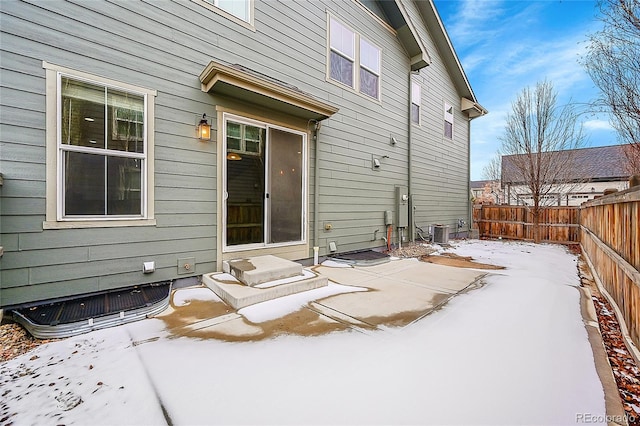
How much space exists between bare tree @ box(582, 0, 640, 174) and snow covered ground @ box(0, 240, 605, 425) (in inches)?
157

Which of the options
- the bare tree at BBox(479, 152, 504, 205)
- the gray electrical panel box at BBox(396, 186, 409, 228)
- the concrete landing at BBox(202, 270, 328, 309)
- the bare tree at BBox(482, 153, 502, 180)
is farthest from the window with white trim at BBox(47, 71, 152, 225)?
the bare tree at BBox(482, 153, 502, 180)

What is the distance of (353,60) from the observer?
6.11 m

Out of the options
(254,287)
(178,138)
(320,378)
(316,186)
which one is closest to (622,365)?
(320,378)

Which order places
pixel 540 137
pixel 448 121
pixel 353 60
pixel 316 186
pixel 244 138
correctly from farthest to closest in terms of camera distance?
pixel 448 121 → pixel 540 137 → pixel 353 60 → pixel 316 186 → pixel 244 138

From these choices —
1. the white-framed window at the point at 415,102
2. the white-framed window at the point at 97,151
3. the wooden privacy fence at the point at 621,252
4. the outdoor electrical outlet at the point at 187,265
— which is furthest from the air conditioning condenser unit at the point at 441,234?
the white-framed window at the point at 97,151

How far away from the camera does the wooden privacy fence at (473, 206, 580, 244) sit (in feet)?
29.1

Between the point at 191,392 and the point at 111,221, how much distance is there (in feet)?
7.89

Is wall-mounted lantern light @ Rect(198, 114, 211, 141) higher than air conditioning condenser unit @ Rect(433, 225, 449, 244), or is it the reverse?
wall-mounted lantern light @ Rect(198, 114, 211, 141)

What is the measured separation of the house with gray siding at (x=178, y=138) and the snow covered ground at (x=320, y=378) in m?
1.20

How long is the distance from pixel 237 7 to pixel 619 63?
19.6ft

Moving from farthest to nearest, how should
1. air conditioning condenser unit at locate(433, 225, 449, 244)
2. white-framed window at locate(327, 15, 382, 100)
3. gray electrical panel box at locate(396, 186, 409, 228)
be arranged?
air conditioning condenser unit at locate(433, 225, 449, 244), gray electrical panel box at locate(396, 186, 409, 228), white-framed window at locate(327, 15, 382, 100)

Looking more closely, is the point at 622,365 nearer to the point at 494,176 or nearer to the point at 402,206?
the point at 402,206

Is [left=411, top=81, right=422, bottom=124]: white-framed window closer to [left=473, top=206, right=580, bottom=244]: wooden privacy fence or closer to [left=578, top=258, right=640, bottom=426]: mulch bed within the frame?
[left=473, top=206, right=580, bottom=244]: wooden privacy fence

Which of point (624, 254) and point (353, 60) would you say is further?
point (353, 60)
